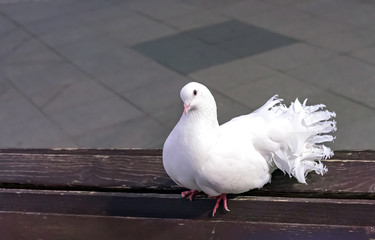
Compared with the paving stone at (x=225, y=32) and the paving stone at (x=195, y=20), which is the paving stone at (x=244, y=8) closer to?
the paving stone at (x=195, y=20)

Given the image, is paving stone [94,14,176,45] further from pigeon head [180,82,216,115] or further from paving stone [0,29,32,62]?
pigeon head [180,82,216,115]

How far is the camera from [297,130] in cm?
160

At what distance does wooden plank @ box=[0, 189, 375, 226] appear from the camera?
1.50 m

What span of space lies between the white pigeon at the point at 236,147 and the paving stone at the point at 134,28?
14.9 feet

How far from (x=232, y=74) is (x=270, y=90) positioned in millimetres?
575

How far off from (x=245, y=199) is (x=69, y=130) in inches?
110

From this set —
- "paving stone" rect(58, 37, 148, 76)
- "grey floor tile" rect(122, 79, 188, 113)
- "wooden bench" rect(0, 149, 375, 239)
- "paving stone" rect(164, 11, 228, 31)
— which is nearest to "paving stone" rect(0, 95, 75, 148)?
"grey floor tile" rect(122, 79, 188, 113)

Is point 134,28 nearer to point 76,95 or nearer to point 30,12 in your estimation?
point 76,95

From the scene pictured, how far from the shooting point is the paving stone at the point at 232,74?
4691 mm

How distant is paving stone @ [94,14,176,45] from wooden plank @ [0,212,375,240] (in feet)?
14.7

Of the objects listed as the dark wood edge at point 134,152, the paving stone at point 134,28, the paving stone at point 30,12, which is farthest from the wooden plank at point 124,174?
the paving stone at point 30,12

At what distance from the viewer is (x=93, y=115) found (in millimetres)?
4316

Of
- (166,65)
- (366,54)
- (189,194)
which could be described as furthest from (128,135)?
(366,54)

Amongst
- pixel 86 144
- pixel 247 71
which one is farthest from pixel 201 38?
pixel 86 144
